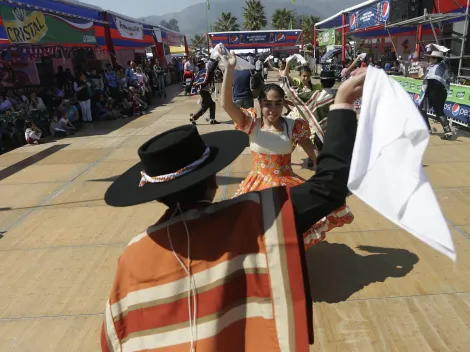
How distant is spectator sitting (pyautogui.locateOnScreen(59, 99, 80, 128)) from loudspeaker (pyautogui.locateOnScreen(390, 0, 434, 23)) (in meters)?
11.0

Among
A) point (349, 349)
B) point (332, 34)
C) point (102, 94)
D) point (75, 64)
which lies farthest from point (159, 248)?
point (332, 34)

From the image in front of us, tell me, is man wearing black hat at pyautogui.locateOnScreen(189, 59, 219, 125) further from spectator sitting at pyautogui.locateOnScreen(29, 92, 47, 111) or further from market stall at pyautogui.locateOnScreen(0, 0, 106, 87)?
spectator sitting at pyautogui.locateOnScreen(29, 92, 47, 111)

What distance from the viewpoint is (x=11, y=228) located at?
4.98 m

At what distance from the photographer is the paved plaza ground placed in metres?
2.87

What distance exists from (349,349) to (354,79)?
6.78 ft

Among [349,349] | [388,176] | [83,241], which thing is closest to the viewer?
[388,176]

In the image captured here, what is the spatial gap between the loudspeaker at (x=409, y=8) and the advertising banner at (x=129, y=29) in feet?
35.6

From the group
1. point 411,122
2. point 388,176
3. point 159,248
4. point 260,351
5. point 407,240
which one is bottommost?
point 407,240

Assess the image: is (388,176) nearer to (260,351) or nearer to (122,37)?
(260,351)

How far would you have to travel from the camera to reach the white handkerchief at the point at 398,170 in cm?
102

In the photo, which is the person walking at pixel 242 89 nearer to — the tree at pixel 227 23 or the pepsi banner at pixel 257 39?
the pepsi banner at pixel 257 39

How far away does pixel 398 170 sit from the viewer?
108cm

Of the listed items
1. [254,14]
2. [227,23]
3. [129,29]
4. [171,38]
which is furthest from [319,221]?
[227,23]

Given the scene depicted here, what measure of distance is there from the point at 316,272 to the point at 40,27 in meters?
10.0
